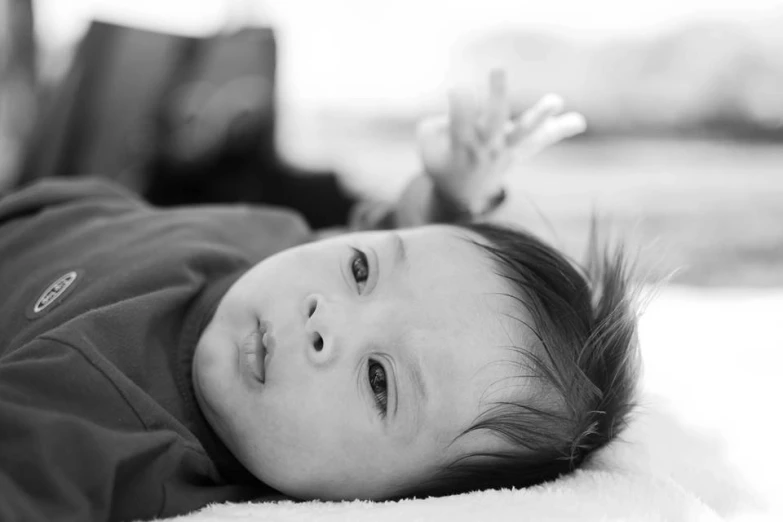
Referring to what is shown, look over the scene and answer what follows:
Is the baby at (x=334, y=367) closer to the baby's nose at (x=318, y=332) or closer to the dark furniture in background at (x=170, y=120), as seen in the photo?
the baby's nose at (x=318, y=332)

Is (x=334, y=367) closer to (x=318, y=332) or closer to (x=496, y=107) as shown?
(x=318, y=332)

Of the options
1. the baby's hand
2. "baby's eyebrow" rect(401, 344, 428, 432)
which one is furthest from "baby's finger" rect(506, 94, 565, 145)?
"baby's eyebrow" rect(401, 344, 428, 432)

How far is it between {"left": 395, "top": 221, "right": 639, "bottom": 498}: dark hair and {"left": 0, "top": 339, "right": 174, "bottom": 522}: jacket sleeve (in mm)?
264

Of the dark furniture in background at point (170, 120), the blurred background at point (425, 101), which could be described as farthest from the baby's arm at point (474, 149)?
the dark furniture in background at point (170, 120)

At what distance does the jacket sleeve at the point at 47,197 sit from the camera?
3.27 ft

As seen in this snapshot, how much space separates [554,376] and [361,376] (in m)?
0.19

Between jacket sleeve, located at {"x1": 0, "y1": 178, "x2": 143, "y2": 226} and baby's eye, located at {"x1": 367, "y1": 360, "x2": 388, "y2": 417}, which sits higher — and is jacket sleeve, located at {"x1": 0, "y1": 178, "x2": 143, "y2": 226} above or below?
above

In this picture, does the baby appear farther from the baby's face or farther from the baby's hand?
the baby's hand

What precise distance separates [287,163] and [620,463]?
1097 mm

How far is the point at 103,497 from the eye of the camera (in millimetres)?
624

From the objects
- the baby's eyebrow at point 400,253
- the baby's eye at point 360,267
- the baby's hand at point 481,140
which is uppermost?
the baby's hand at point 481,140

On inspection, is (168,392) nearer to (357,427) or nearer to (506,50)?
(357,427)

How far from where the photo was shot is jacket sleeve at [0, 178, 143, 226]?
997mm

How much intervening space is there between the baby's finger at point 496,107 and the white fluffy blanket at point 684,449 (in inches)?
12.6
